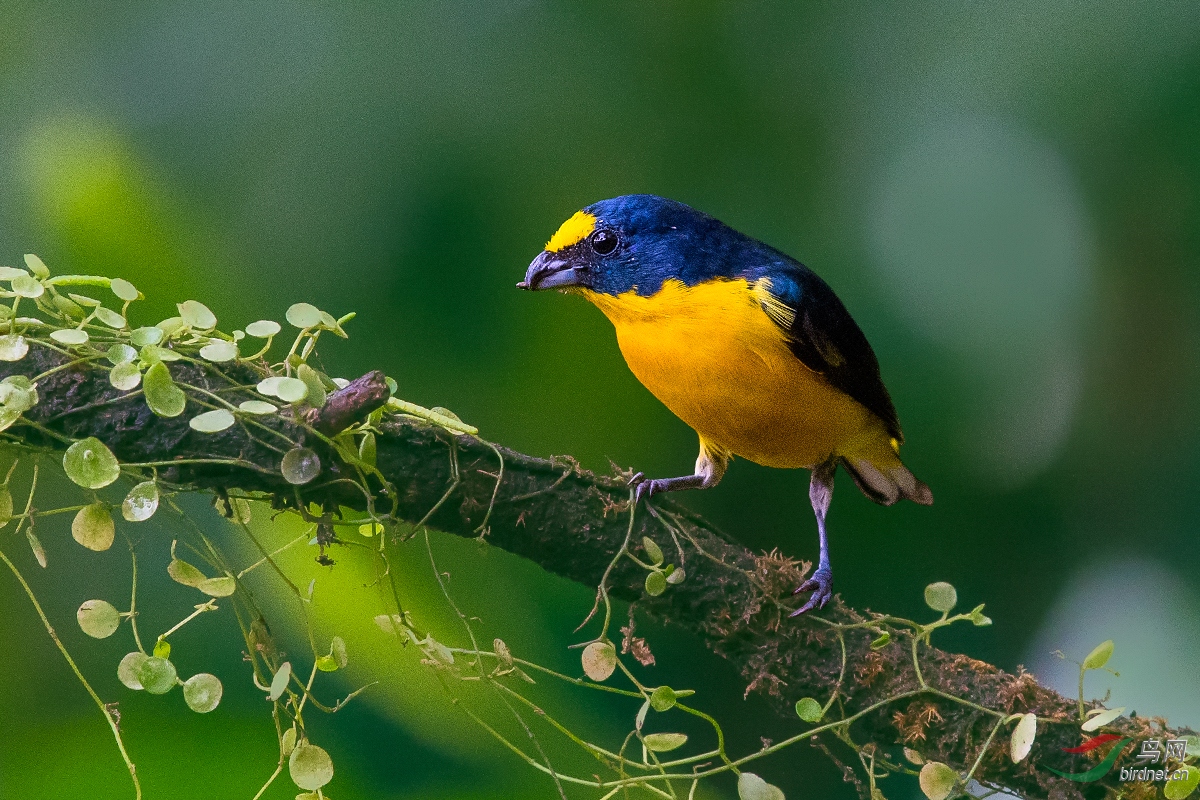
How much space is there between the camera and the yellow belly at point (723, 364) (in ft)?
4.26

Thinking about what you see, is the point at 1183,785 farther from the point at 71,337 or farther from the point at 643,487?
the point at 71,337

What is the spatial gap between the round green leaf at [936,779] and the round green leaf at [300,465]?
685 mm

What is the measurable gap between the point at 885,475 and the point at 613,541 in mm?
813

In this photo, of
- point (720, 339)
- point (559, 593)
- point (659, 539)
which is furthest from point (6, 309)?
point (559, 593)

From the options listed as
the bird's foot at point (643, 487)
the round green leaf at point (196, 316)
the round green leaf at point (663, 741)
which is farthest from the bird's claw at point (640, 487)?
the round green leaf at point (196, 316)

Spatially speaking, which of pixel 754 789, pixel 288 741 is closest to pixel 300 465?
pixel 288 741

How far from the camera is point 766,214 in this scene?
6.41 ft

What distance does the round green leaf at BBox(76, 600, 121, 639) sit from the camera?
2.75 ft

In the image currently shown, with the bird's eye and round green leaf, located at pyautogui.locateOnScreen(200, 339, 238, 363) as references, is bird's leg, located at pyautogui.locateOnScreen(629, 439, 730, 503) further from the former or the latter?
round green leaf, located at pyautogui.locateOnScreen(200, 339, 238, 363)

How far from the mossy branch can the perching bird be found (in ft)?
0.44

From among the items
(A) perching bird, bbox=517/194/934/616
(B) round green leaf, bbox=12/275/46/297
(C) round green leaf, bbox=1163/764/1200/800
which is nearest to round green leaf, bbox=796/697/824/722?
(A) perching bird, bbox=517/194/934/616

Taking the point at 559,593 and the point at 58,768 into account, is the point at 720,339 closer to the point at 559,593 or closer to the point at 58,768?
the point at 559,593

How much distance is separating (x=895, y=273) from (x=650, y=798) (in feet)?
3.67

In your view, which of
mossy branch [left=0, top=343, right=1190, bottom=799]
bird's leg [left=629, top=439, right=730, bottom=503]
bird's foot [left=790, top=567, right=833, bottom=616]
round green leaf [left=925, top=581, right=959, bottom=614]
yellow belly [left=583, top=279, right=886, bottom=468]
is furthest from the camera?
bird's leg [left=629, top=439, right=730, bottom=503]
